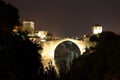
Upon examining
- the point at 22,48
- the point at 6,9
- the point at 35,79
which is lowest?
the point at 35,79

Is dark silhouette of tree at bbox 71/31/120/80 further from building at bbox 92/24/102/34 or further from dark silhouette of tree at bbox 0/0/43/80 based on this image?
building at bbox 92/24/102/34

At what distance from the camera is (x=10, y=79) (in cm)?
2016

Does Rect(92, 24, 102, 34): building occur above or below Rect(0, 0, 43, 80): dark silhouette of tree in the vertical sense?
above

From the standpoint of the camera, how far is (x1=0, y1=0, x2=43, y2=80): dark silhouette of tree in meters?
23.2

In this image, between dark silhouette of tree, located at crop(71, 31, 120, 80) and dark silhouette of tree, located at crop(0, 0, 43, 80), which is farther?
dark silhouette of tree, located at crop(71, 31, 120, 80)

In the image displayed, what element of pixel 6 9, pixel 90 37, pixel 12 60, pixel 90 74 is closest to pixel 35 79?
pixel 12 60

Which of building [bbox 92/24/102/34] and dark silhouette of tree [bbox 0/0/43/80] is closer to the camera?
dark silhouette of tree [bbox 0/0/43/80]

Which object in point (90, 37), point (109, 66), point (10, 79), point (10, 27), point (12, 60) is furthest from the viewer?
point (90, 37)

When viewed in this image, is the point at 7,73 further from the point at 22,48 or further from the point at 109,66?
the point at 109,66

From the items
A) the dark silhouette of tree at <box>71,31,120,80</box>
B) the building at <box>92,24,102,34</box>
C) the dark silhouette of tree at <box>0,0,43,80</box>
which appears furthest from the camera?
the building at <box>92,24,102,34</box>

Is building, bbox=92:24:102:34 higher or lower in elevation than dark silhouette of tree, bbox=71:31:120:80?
higher

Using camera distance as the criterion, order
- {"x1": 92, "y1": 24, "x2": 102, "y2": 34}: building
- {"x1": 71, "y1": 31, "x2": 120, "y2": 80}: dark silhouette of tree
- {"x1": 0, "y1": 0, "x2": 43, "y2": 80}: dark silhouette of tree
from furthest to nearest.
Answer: {"x1": 92, "y1": 24, "x2": 102, "y2": 34}: building < {"x1": 71, "y1": 31, "x2": 120, "y2": 80}: dark silhouette of tree < {"x1": 0, "y1": 0, "x2": 43, "y2": 80}: dark silhouette of tree

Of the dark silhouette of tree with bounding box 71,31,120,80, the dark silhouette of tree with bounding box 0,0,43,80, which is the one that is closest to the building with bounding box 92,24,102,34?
the dark silhouette of tree with bounding box 71,31,120,80

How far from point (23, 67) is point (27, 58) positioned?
622 millimetres
